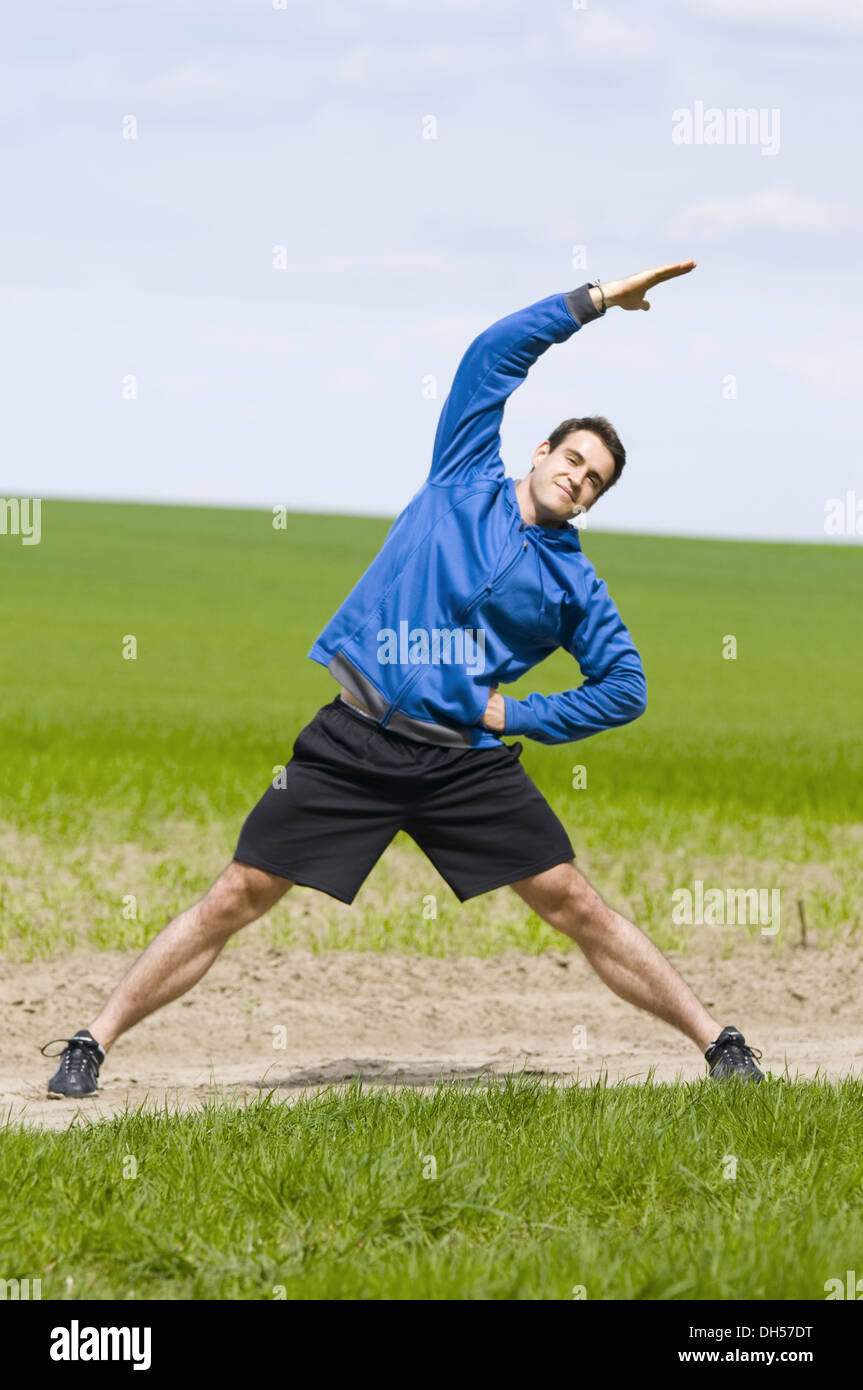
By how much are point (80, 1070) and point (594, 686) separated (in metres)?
2.27

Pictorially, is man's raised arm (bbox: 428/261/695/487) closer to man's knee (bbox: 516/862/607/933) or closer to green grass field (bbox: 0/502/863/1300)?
man's knee (bbox: 516/862/607/933)

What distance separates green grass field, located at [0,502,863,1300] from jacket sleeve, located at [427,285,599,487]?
214 cm

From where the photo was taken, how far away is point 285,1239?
3684 mm

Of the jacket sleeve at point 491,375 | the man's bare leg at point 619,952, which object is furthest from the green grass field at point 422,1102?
the jacket sleeve at point 491,375

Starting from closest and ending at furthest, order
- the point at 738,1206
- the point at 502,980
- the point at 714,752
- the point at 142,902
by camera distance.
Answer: the point at 738,1206, the point at 502,980, the point at 142,902, the point at 714,752

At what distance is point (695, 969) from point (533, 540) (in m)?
3.84

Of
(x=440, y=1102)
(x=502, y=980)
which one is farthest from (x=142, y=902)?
(x=440, y=1102)

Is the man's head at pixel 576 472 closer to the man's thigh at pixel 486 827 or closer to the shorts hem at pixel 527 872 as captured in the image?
the man's thigh at pixel 486 827

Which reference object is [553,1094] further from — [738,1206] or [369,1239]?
[369,1239]

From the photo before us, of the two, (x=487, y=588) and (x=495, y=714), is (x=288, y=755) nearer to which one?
(x=495, y=714)

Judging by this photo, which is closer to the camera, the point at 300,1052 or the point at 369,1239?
the point at 369,1239

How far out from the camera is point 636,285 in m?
5.32

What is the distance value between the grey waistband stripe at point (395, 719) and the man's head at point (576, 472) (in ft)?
2.64
